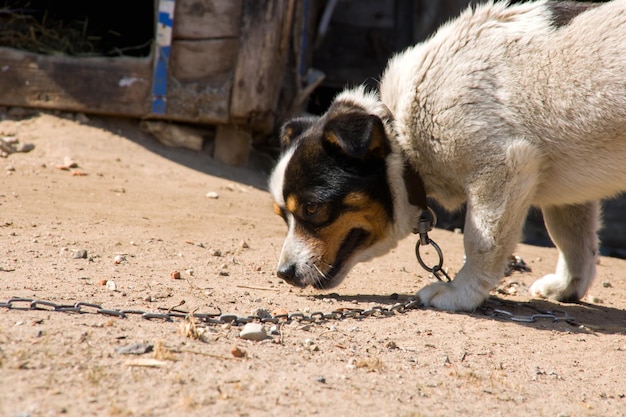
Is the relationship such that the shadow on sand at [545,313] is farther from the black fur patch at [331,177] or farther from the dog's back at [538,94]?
the dog's back at [538,94]

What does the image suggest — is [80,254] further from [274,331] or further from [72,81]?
[72,81]

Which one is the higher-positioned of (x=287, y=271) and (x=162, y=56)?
(x=162, y=56)

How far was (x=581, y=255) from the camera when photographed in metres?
5.54

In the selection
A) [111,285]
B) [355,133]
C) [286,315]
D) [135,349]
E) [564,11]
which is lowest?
[111,285]

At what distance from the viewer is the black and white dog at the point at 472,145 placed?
464 centimetres

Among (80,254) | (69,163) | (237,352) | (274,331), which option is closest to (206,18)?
(69,163)

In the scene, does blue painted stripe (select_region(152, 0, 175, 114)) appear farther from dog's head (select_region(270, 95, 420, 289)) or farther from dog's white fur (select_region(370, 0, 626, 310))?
dog's white fur (select_region(370, 0, 626, 310))

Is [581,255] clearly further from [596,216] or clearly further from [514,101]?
[514,101]

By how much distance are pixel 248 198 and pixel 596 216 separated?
3397 mm

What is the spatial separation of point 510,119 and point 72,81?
5.08 meters

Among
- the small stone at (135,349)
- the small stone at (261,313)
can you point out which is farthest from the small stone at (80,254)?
the small stone at (135,349)

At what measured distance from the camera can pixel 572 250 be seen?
556 cm

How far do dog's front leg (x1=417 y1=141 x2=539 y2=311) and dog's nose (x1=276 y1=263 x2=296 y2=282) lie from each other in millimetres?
833

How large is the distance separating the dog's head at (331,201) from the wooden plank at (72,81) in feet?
12.0
